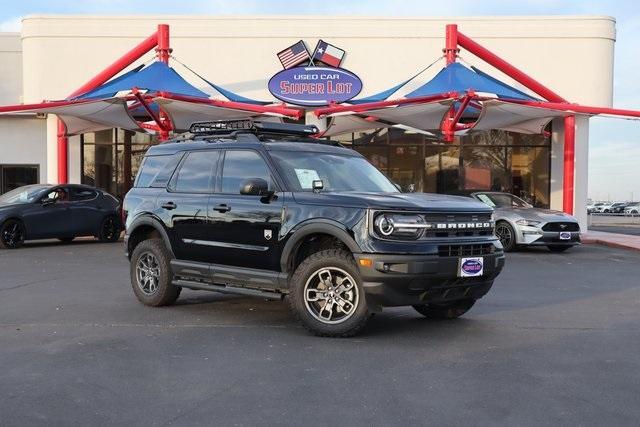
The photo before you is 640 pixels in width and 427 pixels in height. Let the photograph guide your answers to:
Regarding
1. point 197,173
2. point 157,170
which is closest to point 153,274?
point 157,170

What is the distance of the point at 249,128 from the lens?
24.8ft

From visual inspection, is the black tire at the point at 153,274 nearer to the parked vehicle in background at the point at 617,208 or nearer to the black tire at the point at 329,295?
the black tire at the point at 329,295

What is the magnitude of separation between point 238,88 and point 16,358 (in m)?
17.9

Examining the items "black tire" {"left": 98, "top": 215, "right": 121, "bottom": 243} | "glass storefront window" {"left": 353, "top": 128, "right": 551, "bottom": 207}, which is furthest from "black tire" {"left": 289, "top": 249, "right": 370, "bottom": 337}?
"glass storefront window" {"left": 353, "top": 128, "right": 551, "bottom": 207}

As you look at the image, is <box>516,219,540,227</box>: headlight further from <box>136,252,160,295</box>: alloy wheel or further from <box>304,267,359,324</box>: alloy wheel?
<box>304,267,359,324</box>: alloy wheel

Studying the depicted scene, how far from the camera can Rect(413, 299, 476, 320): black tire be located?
283 inches

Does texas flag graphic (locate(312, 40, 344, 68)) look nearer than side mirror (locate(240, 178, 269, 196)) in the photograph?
No

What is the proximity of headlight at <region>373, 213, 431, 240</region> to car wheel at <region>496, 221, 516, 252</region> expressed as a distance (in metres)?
9.85

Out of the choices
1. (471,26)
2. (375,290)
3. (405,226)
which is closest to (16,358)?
(375,290)

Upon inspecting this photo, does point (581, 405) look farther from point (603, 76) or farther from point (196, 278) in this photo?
point (603, 76)

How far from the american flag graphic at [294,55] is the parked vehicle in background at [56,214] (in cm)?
769

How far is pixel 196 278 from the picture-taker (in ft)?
24.3

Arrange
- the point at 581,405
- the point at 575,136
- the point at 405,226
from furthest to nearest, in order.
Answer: the point at 575,136, the point at 405,226, the point at 581,405

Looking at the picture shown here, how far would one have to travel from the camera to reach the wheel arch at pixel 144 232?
304 inches
